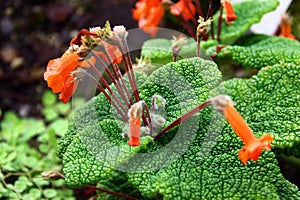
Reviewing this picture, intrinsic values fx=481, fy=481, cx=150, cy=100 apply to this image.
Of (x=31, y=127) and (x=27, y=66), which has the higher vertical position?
(x=27, y=66)

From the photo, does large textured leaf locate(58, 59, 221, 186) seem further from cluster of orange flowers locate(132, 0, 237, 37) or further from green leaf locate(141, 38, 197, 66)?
cluster of orange flowers locate(132, 0, 237, 37)

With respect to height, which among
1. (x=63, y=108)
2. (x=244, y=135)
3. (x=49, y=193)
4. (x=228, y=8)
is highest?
(x=228, y=8)

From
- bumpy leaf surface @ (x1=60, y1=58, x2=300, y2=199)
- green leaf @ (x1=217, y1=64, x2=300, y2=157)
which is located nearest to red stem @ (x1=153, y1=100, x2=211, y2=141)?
bumpy leaf surface @ (x1=60, y1=58, x2=300, y2=199)

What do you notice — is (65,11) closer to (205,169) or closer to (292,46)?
(292,46)

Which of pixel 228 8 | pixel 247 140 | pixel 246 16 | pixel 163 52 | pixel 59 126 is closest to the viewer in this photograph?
pixel 247 140

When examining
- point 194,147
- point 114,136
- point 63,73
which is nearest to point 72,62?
point 63,73

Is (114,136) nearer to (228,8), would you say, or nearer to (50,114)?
(228,8)

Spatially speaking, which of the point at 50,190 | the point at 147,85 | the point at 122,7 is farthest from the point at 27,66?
the point at 147,85

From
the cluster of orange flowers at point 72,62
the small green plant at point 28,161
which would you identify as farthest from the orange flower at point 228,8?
the small green plant at point 28,161
